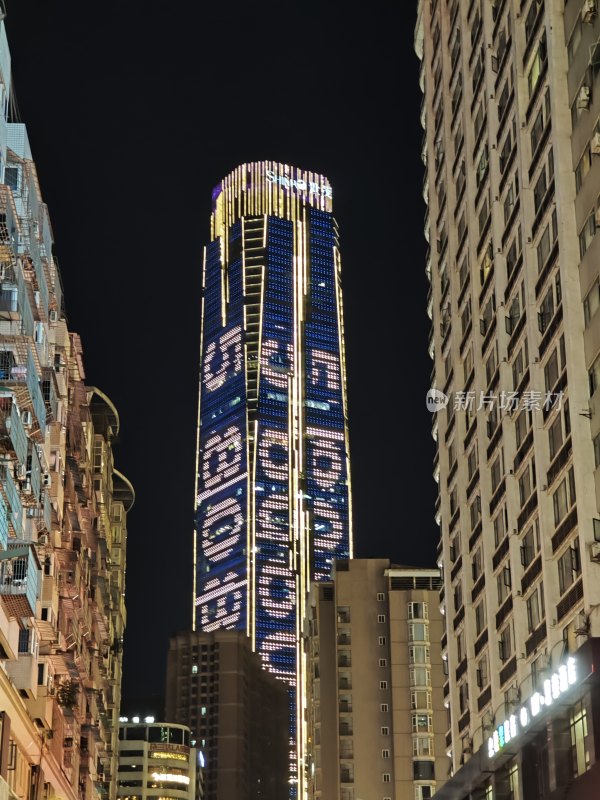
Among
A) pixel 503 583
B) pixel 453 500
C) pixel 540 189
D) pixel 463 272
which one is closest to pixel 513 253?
pixel 540 189

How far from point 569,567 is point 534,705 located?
5561 mm

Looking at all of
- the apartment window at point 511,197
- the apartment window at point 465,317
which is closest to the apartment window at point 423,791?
the apartment window at point 465,317

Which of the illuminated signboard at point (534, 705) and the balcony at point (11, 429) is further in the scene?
the balcony at point (11, 429)

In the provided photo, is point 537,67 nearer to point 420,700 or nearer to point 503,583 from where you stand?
point 503,583

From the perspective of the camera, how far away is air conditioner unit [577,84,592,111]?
2101 inches

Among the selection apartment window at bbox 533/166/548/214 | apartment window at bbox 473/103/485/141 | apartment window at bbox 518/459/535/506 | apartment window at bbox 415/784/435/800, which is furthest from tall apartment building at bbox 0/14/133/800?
apartment window at bbox 415/784/435/800

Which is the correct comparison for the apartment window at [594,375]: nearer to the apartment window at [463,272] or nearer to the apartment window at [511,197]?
the apartment window at [511,197]

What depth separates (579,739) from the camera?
48375 millimetres

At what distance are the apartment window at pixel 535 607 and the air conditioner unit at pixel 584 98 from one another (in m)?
19.7

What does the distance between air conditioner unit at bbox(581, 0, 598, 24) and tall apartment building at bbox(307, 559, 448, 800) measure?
90.5 meters

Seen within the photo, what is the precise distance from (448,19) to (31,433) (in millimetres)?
42297

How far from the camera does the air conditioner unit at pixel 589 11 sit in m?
52.8

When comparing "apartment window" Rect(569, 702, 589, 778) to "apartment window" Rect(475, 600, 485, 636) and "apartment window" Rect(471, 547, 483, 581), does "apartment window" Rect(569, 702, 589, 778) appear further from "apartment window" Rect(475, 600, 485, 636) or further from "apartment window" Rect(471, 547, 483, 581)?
"apartment window" Rect(471, 547, 483, 581)

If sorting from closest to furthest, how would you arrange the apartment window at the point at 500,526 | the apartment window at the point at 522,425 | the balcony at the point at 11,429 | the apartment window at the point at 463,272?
the balcony at the point at 11,429 → the apartment window at the point at 522,425 → the apartment window at the point at 500,526 → the apartment window at the point at 463,272
